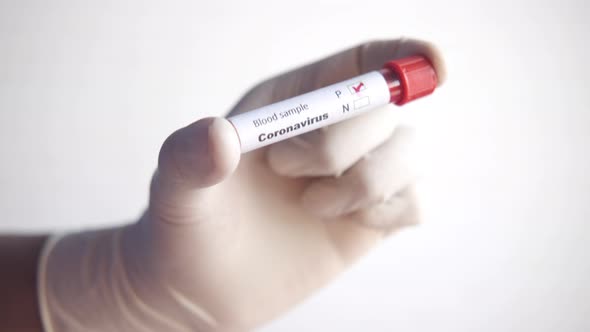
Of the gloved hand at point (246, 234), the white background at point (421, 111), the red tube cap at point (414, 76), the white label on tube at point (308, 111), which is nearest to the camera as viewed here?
the white label on tube at point (308, 111)

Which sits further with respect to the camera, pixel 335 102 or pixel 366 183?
pixel 366 183

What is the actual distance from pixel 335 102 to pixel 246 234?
1.26 ft

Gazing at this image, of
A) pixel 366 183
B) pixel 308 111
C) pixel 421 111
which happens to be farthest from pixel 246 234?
pixel 421 111

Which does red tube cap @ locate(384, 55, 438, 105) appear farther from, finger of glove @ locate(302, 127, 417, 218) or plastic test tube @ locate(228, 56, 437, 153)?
finger of glove @ locate(302, 127, 417, 218)

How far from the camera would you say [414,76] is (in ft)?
2.12

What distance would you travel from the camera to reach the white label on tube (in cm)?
53

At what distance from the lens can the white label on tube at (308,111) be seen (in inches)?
20.8

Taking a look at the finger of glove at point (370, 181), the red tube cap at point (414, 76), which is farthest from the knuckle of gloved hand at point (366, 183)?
the red tube cap at point (414, 76)

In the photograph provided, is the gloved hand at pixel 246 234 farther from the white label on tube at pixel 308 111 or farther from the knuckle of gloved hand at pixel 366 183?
the white label on tube at pixel 308 111

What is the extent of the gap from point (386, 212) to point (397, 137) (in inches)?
6.1

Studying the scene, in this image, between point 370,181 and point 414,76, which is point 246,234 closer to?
point 370,181

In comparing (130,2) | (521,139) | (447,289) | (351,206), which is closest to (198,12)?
(130,2)

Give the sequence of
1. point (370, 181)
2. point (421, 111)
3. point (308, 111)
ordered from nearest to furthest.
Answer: point (308, 111) → point (370, 181) → point (421, 111)

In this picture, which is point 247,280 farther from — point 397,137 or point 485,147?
point 485,147
